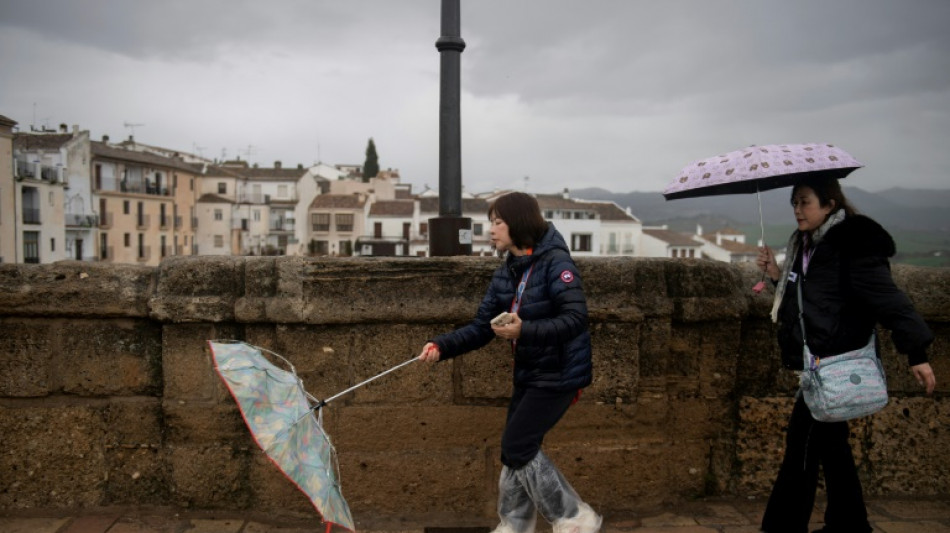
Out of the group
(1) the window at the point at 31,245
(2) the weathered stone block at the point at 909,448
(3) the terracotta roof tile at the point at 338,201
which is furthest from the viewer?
(3) the terracotta roof tile at the point at 338,201

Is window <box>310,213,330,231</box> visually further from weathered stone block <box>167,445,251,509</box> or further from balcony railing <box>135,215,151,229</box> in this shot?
weathered stone block <box>167,445,251,509</box>

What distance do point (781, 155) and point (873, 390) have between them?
996 mm

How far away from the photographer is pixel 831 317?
2.78 meters

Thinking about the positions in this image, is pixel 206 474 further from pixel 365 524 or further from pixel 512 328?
pixel 512 328

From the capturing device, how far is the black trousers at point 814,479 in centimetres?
293

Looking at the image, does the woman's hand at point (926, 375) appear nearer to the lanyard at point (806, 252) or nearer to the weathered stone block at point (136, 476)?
the lanyard at point (806, 252)

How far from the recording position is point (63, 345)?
356 cm

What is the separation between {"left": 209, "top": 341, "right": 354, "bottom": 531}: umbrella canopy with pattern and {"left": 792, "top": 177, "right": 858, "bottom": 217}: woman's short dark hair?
2211 millimetres

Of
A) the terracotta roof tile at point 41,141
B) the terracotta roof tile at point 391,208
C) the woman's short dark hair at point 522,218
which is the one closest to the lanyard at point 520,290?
the woman's short dark hair at point 522,218

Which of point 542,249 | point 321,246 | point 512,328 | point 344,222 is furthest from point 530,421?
point 321,246

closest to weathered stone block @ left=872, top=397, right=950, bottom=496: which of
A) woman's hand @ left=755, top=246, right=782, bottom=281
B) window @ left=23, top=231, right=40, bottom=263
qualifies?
woman's hand @ left=755, top=246, right=782, bottom=281

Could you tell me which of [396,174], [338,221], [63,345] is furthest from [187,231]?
[63,345]

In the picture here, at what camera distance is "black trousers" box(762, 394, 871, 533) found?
2932mm

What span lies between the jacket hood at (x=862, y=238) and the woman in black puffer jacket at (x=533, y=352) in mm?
1038
